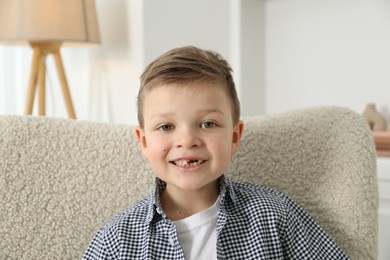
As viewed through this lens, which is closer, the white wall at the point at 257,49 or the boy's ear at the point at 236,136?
the boy's ear at the point at 236,136

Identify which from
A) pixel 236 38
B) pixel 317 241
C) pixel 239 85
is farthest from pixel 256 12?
pixel 317 241

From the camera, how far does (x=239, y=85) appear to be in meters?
2.65

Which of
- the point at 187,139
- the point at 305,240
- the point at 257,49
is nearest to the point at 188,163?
the point at 187,139

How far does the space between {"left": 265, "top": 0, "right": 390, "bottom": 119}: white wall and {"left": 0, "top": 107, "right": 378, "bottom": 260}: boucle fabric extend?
124cm

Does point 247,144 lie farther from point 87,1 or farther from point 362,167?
point 87,1

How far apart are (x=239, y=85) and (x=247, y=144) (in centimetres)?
145

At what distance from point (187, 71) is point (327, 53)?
1607 mm

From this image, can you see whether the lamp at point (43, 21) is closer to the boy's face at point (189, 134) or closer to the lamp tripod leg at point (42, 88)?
the lamp tripod leg at point (42, 88)

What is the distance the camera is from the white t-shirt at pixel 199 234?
108cm

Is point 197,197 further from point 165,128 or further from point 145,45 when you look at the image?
point 145,45

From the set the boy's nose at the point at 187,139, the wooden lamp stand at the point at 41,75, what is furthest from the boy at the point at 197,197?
the wooden lamp stand at the point at 41,75

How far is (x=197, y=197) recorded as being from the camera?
1.13m

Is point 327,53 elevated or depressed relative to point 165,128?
elevated

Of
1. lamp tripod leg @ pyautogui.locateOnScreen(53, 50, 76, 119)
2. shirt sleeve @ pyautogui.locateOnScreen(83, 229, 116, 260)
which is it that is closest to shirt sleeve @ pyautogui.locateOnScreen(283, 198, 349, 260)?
shirt sleeve @ pyautogui.locateOnScreen(83, 229, 116, 260)
